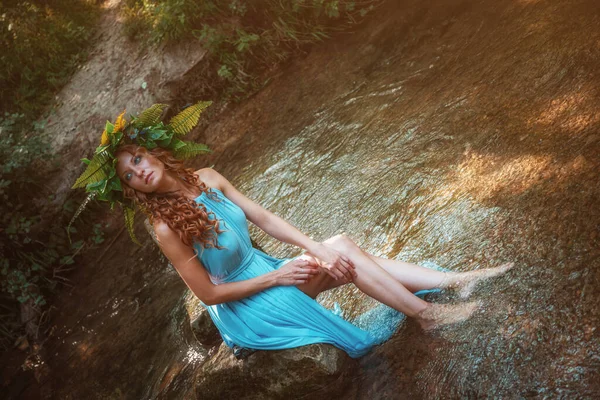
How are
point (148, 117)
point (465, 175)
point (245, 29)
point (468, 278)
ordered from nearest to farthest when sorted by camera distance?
1. point (468, 278)
2. point (148, 117)
3. point (465, 175)
4. point (245, 29)

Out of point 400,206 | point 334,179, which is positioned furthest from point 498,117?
point 334,179

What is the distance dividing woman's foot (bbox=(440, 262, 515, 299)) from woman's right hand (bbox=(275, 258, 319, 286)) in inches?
29.6

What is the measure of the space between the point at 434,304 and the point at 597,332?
885 millimetres

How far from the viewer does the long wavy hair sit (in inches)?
122

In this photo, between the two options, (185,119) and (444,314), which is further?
(185,119)

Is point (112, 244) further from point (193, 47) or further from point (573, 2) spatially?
point (573, 2)

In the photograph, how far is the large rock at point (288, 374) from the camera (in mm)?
3051

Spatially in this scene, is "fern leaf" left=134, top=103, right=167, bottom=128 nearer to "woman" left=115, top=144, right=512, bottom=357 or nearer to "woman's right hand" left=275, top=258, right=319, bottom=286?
"woman" left=115, top=144, right=512, bottom=357

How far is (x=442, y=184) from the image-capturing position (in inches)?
161

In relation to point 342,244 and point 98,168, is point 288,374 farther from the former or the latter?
point 98,168

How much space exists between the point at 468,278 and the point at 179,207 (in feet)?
5.41

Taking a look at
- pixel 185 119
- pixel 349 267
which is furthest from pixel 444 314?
pixel 185 119

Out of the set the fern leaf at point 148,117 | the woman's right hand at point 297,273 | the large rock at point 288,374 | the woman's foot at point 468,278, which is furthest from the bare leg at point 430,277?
the fern leaf at point 148,117

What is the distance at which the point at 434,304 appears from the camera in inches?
122
